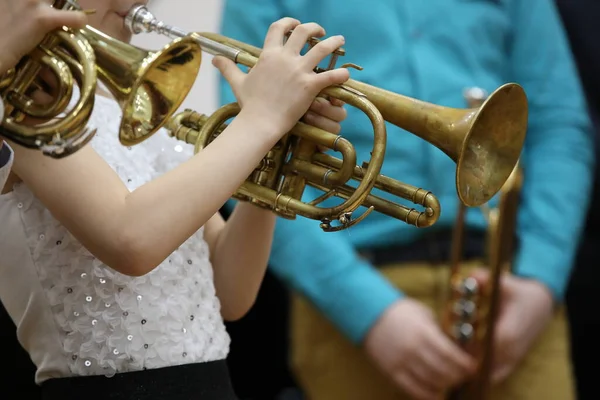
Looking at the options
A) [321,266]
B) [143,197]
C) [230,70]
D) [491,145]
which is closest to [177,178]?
[143,197]

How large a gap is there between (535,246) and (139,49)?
100cm

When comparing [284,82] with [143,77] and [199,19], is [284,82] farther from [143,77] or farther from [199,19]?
[199,19]

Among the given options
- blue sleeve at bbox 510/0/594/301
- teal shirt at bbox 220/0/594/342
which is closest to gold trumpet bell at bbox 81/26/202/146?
teal shirt at bbox 220/0/594/342

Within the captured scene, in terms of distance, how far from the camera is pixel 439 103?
Answer: 60.7 inches

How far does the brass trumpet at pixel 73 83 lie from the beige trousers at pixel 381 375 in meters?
0.80

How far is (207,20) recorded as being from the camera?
1622 mm

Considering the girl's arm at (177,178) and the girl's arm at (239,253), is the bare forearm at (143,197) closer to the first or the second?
the girl's arm at (177,178)

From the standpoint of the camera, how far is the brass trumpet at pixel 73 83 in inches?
31.7

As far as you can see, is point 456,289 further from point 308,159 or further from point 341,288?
point 308,159

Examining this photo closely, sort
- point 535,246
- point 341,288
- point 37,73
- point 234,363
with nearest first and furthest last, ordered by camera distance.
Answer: point 37,73
point 341,288
point 535,246
point 234,363

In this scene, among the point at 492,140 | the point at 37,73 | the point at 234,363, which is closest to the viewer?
the point at 37,73

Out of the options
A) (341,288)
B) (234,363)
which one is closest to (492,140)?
(341,288)

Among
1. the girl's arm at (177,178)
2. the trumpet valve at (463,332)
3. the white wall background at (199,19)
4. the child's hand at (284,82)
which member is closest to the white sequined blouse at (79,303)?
the girl's arm at (177,178)

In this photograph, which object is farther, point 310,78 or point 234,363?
point 234,363
